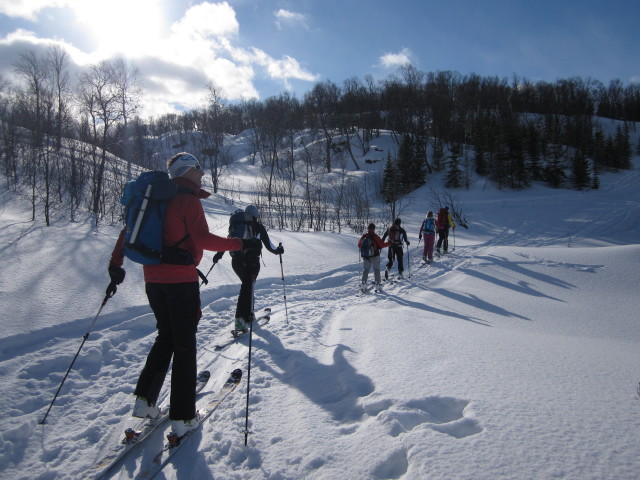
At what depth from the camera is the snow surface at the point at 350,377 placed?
2.02m

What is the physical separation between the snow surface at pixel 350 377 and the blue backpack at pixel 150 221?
1.51 meters

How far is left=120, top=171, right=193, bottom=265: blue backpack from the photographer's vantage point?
250cm

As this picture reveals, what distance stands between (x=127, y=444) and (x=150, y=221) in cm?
180

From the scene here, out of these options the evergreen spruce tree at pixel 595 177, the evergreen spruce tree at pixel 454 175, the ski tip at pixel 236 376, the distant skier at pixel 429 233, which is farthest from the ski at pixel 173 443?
the evergreen spruce tree at pixel 595 177

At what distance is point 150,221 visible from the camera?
2.51 meters

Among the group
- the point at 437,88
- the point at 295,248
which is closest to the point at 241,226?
the point at 295,248

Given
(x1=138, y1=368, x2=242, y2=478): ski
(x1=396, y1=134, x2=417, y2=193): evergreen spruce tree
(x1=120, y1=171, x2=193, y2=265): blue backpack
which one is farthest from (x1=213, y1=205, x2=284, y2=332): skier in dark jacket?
(x1=396, y1=134, x2=417, y2=193): evergreen spruce tree

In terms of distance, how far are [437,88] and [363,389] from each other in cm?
5582

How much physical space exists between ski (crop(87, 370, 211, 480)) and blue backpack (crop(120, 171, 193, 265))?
144 cm

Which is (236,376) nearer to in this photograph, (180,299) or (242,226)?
(180,299)

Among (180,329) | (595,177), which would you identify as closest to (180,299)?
(180,329)

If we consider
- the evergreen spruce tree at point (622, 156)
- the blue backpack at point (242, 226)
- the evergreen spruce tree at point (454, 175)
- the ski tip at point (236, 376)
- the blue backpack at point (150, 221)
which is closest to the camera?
the blue backpack at point (150, 221)

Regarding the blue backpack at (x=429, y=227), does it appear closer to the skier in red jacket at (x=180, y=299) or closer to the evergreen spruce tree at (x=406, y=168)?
the skier in red jacket at (x=180, y=299)

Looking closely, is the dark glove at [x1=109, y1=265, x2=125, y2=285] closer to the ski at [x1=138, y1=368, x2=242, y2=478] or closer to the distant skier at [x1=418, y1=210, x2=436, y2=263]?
the ski at [x1=138, y1=368, x2=242, y2=478]
